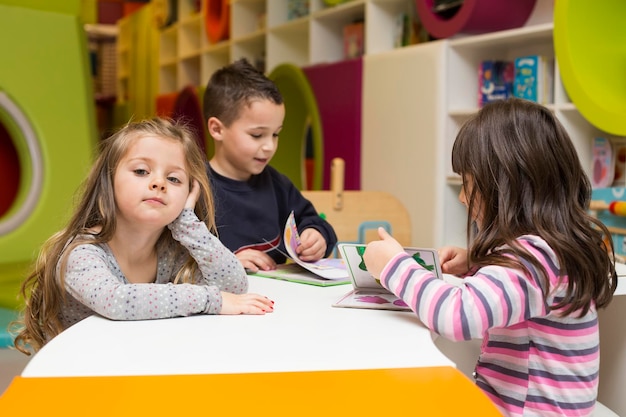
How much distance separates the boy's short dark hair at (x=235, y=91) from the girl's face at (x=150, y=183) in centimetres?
61

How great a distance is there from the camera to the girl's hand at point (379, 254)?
1.18 metres

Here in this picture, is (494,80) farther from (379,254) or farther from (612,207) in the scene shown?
(379,254)

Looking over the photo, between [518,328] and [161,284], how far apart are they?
60 cm

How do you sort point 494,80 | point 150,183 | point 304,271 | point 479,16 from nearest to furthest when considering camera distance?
point 150,183 < point 304,271 < point 479,16 < point 494,80

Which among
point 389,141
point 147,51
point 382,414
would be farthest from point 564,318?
point 147,51

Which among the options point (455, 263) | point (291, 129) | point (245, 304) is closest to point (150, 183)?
point (245, 304)

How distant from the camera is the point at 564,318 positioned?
1134 mm

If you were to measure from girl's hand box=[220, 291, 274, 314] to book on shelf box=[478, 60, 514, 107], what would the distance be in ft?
6.84

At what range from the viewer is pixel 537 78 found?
9.04 feet

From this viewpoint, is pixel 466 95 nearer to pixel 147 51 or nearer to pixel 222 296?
pixel 222 296

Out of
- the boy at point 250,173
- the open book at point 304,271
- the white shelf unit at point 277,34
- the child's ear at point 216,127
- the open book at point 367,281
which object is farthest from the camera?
the white shelf unit at point 277,34

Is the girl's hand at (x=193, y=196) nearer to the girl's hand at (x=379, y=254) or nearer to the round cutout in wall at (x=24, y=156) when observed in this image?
the girl's hand at (x=379, y=254)

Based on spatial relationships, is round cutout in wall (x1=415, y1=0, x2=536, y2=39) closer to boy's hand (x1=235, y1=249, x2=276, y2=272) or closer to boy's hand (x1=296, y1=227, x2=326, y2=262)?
boy's hand (x1=296, y1=227, x2=326, y2=262)

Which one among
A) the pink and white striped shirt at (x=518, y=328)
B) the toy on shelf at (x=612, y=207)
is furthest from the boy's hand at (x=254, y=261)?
the toy on shelf at (x=612, y=207)
